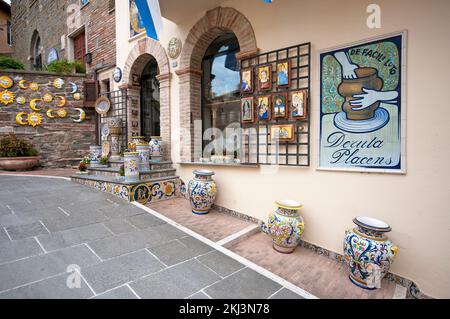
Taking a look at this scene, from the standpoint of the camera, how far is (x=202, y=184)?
3566 mm

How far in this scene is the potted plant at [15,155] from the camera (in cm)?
594

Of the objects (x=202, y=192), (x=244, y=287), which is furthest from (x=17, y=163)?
(x=244, y=287)

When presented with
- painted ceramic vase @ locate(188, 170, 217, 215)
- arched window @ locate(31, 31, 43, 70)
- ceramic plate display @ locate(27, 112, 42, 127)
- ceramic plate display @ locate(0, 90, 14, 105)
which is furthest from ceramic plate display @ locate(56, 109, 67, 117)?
arched window @ locate(31, 31, 43, 70)

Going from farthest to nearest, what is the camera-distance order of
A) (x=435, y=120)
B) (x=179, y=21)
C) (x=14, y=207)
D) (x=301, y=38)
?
1. (x=179, y=21)
2. (x=14, y=207)
3. (x=301, y=38)
4. (x=435, y=120)

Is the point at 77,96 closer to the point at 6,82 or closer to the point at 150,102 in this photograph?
the point at 6,82

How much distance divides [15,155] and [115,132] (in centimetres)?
315

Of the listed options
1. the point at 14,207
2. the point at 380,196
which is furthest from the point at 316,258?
the point at 14,207

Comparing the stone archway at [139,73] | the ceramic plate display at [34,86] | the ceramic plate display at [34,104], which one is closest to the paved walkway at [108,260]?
the stone archway at [139,73]

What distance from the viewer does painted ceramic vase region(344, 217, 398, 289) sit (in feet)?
6.88

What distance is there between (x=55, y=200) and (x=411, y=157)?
475cm

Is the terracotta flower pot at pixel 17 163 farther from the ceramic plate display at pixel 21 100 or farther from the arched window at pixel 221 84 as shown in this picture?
the arched window at pixel 221 84

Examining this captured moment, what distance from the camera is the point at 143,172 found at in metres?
4.07
